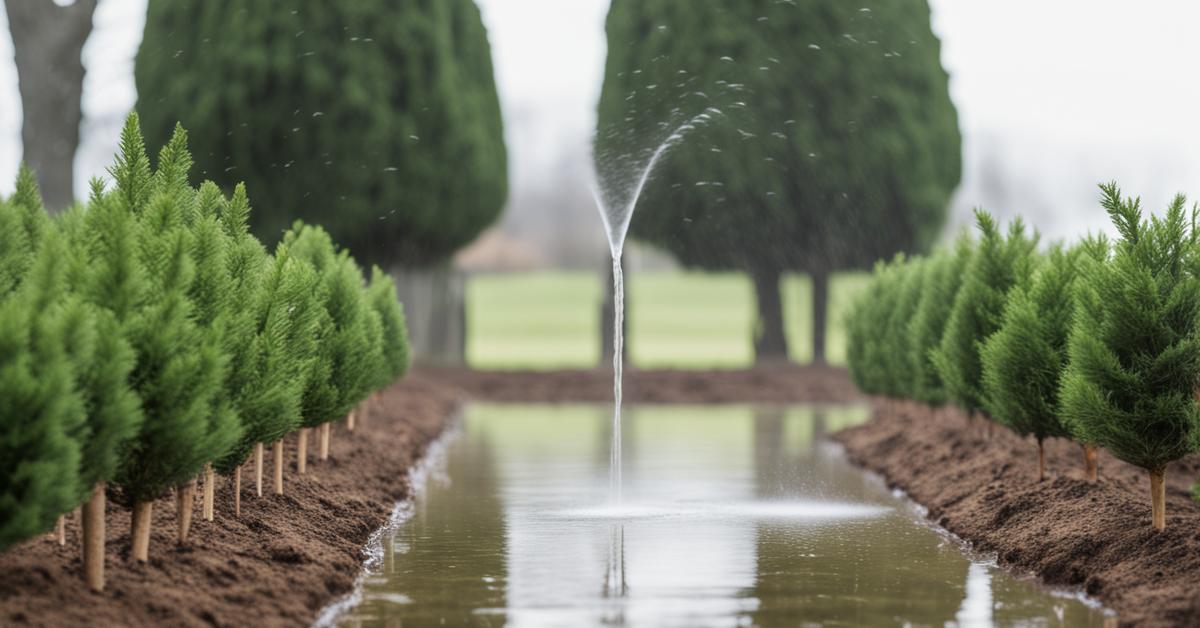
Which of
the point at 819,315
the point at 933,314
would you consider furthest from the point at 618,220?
the point at 819,315

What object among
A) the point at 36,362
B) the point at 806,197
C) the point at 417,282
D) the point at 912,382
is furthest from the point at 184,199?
the point at 417,282

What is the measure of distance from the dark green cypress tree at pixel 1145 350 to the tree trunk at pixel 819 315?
22.6 meters

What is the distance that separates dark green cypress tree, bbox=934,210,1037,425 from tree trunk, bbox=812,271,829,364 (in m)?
18.2

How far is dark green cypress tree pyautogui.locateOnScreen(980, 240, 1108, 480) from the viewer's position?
12.5m

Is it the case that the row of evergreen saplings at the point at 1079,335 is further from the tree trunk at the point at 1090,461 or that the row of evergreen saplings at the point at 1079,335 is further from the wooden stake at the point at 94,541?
the wooden stake at the point at 94,541

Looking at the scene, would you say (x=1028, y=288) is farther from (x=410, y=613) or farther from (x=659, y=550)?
(x=410, y=613)

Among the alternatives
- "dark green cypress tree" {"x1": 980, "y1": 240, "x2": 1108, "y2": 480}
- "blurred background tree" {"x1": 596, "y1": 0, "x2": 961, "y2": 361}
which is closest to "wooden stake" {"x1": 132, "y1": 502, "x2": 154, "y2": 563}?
"dark green cypress tree" {"x1": 980, "y1": 240, "x2": 1108, "y2": 480}

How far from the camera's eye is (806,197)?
100 feet

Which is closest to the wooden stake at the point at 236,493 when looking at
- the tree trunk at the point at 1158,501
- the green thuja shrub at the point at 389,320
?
the green thuja shrub at the point at 389,320

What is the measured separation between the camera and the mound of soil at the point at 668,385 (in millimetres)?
29125

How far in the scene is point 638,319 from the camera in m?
53.9

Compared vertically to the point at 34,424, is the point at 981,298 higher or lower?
→ higher

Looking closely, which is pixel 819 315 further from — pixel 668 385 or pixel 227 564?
pixel 227 564

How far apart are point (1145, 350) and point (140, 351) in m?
6.22
